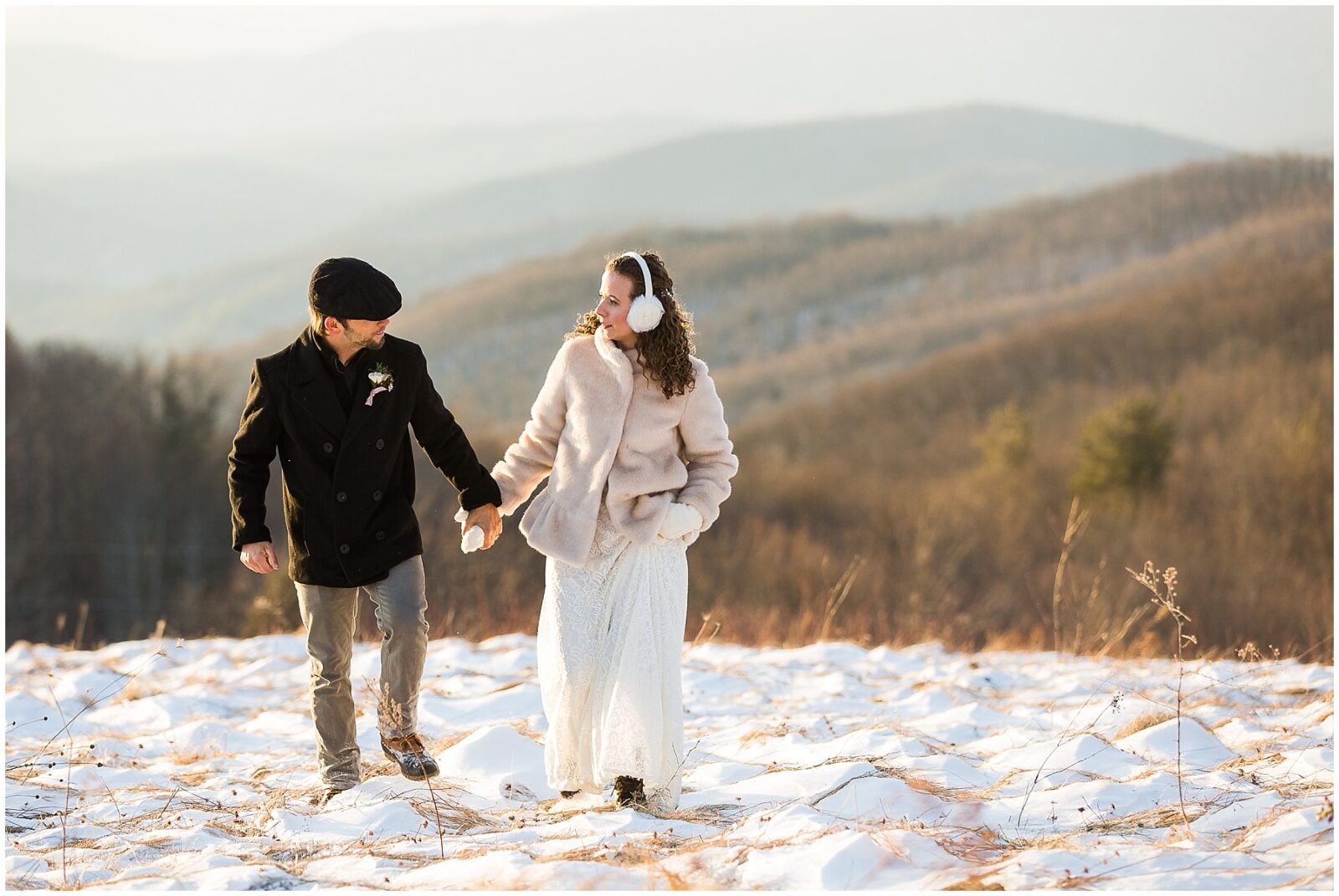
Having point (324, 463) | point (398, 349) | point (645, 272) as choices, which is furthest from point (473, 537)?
point (645, 272)

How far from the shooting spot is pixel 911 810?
418cm

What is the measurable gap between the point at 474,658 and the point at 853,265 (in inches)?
2279

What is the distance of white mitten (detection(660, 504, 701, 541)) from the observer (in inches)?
173

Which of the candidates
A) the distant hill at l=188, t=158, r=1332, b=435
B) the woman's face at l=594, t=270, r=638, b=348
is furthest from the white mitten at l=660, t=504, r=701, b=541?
the distant hill at l=188, t=158, r=1332, b=435

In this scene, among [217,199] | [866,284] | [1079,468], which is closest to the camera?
[1079,468]

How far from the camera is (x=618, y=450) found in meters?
4.48

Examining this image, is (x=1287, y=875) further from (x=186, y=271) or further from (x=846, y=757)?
(x=186, y=271)

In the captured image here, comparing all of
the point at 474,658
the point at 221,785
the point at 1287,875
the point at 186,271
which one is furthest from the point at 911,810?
the point at 186,271

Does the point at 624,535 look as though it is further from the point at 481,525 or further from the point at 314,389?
the point at 314,389

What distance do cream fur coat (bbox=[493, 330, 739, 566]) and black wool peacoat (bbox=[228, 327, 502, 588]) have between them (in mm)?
460

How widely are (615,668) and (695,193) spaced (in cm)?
10860

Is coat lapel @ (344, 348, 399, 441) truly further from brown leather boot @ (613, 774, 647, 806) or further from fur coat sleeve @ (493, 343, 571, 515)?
brown leather boot @ (613, 774, 647, 806)

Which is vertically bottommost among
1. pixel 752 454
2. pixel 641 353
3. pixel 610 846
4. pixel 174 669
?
pixel 752 454

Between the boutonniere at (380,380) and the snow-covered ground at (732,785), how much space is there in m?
1.35
